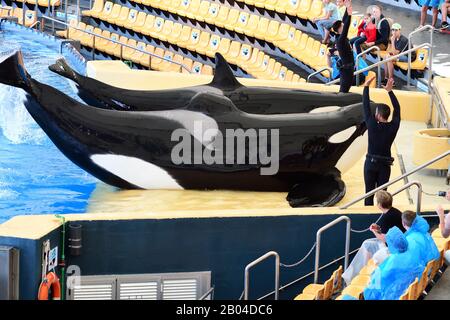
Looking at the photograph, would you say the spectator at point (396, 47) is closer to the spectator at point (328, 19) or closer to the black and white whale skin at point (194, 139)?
the spectator at point (328, 19)

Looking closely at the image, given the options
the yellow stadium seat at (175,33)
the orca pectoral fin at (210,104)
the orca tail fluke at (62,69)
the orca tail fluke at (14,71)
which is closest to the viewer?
the orca tail fluke at (14,71)

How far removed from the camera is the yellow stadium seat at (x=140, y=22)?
1003 inches

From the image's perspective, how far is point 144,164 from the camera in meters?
13.6

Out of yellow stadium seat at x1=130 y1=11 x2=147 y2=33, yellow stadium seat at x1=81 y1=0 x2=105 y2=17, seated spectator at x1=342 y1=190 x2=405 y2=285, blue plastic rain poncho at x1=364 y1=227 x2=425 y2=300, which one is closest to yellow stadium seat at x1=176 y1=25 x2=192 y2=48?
yellow stadium seat at x1=130 y1=11 x2=147 y2=33

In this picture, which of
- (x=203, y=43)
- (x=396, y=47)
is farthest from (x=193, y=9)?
(x=396, y=47)

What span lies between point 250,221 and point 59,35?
15.6m

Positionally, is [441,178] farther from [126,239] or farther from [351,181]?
[126,239]

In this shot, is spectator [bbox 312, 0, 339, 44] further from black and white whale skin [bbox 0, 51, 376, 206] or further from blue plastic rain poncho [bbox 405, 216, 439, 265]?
blue plastic rain poncho [bbox 405, 216, 439, 265]

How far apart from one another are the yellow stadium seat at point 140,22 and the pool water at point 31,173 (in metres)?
7.16

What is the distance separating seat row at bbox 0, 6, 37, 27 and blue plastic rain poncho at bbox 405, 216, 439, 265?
59.6 feet

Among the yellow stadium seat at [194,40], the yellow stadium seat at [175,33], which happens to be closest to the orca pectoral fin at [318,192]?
the yellow stadium seat at [194,40]

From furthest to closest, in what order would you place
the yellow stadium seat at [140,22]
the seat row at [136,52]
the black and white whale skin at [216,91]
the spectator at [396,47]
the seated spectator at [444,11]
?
the yellow stadium seat at [140,22]
the seat row at [136,52]
the seated spectator at [444,11]
the spectator at [396,47]
the black and white whale skin at [216,91]

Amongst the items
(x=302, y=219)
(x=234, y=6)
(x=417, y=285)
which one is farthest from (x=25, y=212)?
(x=234, y=6)

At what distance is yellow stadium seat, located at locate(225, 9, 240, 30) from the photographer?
930 inches
